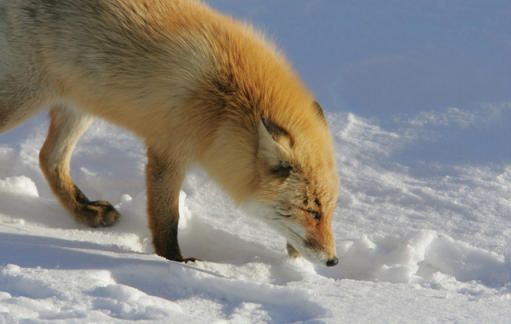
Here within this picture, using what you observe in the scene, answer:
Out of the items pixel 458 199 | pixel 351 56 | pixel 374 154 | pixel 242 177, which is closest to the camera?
pixel 242 177

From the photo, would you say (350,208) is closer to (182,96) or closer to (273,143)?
(273,143)

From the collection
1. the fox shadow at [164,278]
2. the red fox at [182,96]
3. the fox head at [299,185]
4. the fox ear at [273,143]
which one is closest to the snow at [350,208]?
the fox shadow at [164,278]

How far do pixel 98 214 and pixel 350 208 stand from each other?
5.01ft

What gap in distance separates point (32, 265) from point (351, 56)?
335 cm

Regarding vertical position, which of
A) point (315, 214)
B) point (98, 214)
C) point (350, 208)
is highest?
point (350, 208)

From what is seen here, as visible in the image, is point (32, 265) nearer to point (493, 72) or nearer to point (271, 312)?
point (271, 312)

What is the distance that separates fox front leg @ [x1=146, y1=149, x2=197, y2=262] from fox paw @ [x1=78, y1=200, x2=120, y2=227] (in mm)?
511

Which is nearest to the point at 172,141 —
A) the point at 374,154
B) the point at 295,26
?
the point at 374,154

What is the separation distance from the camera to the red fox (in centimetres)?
275

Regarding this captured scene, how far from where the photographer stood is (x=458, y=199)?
3531 mm

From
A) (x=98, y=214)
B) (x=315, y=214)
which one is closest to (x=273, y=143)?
(x=315, y=214)

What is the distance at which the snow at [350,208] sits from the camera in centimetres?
223

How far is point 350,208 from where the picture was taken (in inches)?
140

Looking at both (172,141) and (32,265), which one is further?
(172,141)
